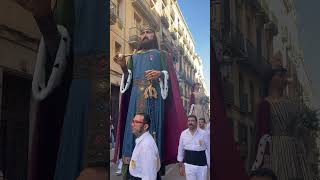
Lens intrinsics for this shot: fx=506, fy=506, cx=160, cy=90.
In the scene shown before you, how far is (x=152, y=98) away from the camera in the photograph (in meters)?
5.36

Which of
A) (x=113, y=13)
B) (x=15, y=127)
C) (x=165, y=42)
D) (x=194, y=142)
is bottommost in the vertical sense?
(x=194, y=142)

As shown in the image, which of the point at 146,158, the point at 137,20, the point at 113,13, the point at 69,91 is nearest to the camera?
the point at 146,158

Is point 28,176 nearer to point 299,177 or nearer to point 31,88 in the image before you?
point 31,88

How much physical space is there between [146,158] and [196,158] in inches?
20.7

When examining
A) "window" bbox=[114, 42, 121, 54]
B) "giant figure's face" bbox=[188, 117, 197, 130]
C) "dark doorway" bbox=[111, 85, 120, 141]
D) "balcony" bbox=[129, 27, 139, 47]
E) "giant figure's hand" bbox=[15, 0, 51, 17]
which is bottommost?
"giant figure's face" bbox=[188, 117, 197, 130]

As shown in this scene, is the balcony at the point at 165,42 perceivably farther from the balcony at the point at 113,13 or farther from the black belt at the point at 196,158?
the black belt at the point at 196,158

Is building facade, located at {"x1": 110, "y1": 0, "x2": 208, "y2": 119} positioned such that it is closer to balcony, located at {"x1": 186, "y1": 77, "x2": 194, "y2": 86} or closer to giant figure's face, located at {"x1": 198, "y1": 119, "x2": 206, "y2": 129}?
balcony, located at {"x1": 186, "y1": 77, "x2": 194, "y2": 86}

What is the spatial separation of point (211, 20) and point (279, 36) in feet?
2.69

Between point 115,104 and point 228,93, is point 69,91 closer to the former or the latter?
point 115,104

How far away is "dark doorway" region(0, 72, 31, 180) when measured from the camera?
6.19 meters

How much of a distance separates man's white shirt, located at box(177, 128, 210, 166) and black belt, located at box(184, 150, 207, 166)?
32mm

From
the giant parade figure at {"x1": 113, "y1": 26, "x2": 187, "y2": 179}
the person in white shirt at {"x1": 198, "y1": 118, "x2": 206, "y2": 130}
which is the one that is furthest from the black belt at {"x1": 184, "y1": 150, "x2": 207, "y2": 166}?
the person in white shirt at {"x1": 198, "y1": 118, "x2": 206, "y2": 130}

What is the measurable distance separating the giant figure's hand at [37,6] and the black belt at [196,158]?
250cm

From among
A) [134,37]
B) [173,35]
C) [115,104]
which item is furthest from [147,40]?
[115,104]
